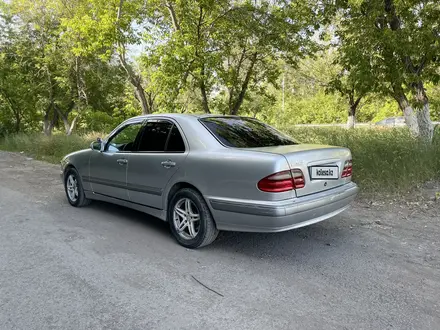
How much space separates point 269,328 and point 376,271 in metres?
1.50

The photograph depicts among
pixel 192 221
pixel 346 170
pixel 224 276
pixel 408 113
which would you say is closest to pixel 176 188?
pixel 192 221

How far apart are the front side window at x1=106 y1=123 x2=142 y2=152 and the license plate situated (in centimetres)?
251

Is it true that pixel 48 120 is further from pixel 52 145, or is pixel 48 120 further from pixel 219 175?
pixel 219 175

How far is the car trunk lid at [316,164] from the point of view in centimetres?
355

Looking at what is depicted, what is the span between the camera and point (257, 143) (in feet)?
13.8

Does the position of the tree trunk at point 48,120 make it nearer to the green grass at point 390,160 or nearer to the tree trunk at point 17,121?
the tree trunk at point 17,121

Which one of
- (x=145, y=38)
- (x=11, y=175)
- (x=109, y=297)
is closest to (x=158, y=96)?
(x=145, y=38)

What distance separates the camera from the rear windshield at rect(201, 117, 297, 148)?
411 cm


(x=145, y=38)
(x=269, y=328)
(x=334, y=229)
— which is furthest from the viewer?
(x=145, y=38)

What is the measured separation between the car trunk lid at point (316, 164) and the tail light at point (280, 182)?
79 millimetres

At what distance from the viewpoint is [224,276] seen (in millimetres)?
3373

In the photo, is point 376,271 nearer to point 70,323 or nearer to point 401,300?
point 401,300

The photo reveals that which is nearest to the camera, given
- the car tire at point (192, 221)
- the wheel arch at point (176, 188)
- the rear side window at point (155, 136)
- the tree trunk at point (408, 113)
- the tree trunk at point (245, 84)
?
the car tire at point (192, 221)

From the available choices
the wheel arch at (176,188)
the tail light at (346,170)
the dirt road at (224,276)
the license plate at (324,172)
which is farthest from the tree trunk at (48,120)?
the license plate at (324,172)
